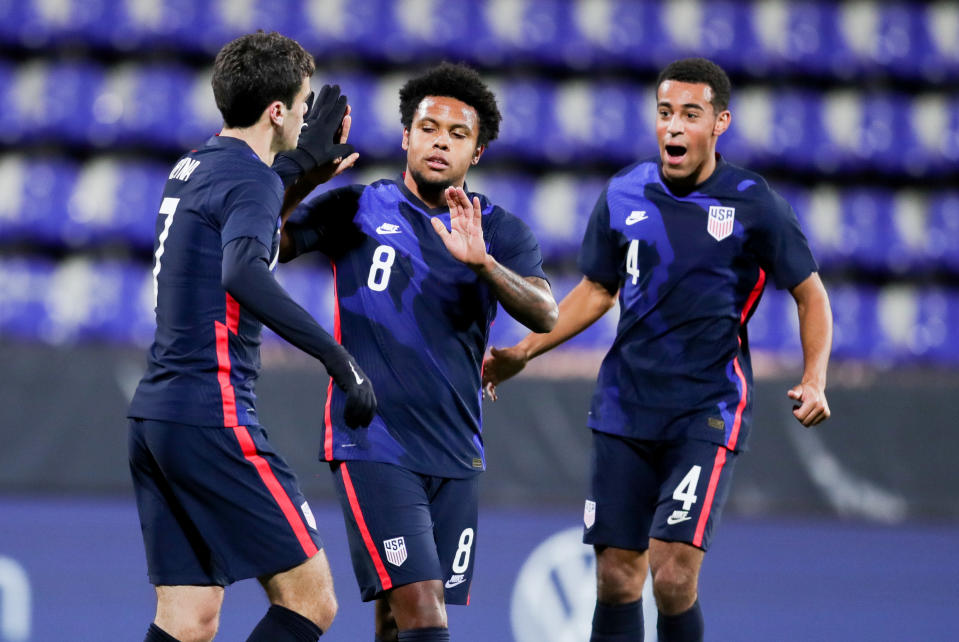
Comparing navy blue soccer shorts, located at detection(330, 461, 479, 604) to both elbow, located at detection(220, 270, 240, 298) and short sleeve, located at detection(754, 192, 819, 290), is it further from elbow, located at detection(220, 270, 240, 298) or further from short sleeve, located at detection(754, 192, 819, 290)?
short sleeve, located at detection(754, 192, 819, 290)

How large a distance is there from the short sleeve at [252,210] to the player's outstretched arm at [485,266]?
0.51 m

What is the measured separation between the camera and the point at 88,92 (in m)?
10.6

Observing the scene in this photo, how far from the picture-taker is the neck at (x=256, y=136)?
3500mm

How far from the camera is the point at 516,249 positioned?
3.88 m

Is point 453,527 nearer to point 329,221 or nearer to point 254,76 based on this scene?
point 329,221

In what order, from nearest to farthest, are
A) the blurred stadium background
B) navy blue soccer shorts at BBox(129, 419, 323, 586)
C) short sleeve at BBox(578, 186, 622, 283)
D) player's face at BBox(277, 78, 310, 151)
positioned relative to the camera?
navy blue soccer shorts at BBox(129, 419, 323, 586) < player's face at BBox(277, 78, 310, 151) < short sleeve at BBox(578, 186, 622, 283) < the blurred stadium background

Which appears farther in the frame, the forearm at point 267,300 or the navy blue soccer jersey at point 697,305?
the navy blue soccer jersey at point 697,305

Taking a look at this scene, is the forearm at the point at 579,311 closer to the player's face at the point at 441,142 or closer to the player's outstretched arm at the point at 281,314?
the player's face at the point at 441,142

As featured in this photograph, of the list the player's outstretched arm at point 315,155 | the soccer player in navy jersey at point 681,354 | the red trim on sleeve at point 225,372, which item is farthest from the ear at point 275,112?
the soccer player in navy jersey at point 681,354

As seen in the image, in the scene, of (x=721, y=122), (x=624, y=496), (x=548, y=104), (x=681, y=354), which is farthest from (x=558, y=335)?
(x=548, y=104)

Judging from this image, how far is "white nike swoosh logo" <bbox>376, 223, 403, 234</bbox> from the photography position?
389 cm

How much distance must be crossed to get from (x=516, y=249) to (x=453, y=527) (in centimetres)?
85

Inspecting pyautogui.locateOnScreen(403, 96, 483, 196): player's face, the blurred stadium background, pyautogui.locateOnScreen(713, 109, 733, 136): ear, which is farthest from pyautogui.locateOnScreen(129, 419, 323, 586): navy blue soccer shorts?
the blurred stadium background

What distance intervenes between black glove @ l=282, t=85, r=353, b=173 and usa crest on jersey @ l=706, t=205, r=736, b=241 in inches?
49.3
